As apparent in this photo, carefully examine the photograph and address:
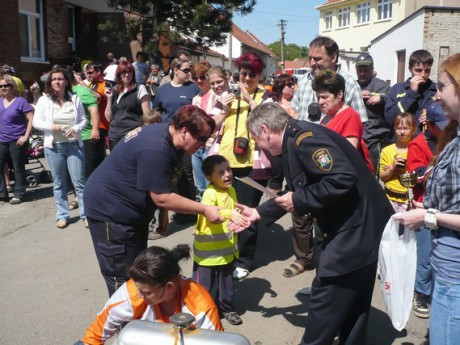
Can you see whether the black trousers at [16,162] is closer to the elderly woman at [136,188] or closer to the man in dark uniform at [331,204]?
the elderly woman at [136,188]

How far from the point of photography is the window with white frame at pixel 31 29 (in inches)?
591

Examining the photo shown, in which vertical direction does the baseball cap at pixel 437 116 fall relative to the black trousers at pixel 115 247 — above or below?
above

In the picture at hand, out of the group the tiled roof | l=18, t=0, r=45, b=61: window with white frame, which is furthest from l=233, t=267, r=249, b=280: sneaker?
the tiled roof

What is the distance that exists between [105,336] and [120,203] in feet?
2.69

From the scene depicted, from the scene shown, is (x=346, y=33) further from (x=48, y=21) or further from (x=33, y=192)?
(x=33, y=192)

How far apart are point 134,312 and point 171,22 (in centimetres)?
1678

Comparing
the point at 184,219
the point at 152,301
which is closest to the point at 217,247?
the point at 152,301

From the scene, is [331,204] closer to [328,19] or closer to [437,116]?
[437,116]

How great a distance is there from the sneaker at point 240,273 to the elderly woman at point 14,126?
4.33m

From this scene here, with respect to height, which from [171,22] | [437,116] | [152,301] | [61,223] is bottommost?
[61,223]

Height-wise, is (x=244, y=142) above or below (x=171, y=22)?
below

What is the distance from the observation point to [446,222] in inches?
81.4

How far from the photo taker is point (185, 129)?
2.82 metres

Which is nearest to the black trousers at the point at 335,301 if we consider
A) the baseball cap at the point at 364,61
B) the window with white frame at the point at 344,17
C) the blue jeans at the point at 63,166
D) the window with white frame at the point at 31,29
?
the baseball cap at the point at 364,61
